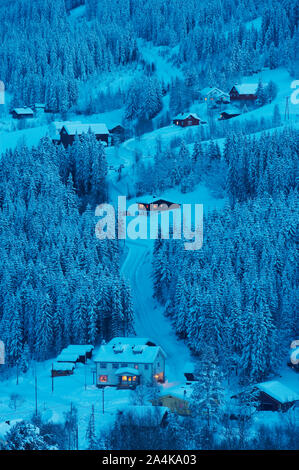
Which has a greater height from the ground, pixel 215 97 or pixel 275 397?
pixel 215 97

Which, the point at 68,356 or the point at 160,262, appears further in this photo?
the point at 160,262

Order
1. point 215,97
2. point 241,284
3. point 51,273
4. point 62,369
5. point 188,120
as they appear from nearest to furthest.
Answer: point 62,369 → point 241,284 → point 51,273 → point 188,120 → point 215,97

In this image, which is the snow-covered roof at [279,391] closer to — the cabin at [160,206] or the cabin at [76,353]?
the cabin at [76,353]

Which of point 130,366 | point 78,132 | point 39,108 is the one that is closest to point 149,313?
point 130,366

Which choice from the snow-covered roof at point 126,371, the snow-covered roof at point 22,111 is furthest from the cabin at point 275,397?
the snow-covered roof at point 22,111

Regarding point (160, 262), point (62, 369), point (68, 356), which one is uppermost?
point (160, 262)

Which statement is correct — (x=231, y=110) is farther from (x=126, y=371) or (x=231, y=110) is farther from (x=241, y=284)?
(x=126, y=371)

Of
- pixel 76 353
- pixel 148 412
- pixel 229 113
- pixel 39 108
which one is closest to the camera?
pixel 148 412
